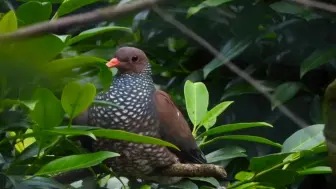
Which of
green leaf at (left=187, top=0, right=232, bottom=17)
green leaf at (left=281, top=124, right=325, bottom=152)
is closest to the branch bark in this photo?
green leaf at (left=281, top=124, right=325, bottom=152)

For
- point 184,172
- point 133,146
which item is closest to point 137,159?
point 133,146

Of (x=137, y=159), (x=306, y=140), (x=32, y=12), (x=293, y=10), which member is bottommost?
(x=137, y=159)

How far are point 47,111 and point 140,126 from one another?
538 millimetres

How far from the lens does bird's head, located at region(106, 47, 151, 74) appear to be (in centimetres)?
177

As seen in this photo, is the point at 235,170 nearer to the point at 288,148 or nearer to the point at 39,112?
the point at 288,148

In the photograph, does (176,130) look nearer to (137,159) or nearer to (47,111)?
(137,159)

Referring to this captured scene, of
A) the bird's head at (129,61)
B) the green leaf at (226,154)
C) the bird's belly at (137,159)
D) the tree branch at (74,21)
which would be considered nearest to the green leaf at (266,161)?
the green leaf at (226,154)

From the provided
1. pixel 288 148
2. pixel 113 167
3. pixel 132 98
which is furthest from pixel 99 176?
pixel 288 148

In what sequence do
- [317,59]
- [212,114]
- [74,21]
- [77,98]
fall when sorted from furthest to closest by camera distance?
[317,59]
[212,114]
[77,98]
[74,21]

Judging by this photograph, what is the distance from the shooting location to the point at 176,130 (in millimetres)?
1661

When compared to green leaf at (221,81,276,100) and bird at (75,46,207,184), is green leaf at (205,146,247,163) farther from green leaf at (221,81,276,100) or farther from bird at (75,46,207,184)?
green leaf at (221,81,276,100)

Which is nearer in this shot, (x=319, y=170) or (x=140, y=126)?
(x=319, y=170)

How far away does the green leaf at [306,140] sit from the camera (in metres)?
1.47

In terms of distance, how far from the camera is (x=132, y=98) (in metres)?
1.74
